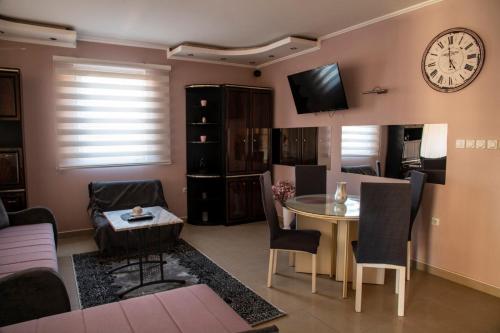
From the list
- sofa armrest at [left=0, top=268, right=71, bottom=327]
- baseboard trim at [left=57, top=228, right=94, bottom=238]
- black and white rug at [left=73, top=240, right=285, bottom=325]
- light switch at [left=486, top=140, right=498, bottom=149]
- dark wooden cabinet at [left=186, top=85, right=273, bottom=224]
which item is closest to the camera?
sofa armrest at [left=0, top=268, right=71, bottom=327]

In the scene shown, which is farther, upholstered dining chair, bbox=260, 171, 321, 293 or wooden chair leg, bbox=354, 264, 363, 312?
upholstered dining chair, bbox=260, 171, 321, 293

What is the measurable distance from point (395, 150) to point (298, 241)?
160 centimetres

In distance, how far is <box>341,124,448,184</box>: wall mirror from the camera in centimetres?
356

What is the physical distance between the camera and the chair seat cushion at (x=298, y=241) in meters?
3.23

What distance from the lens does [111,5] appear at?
3.71 m

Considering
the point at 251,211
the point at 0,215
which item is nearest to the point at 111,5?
the point at 0,215

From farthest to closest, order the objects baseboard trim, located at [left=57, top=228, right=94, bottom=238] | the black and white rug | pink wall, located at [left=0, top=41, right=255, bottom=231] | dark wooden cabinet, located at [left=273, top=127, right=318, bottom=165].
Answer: dark wooden cabinet, located at [left=273, top=127, right=318, bottom=165], baseboard trim, located at [left=57, top=228, right=94, bottom=238], pink wall, located at [left=0, top=41, right=255, bottom=231], the black and white rug

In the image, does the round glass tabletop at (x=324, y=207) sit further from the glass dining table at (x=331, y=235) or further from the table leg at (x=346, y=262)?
the table leg at (x=346, y=262)

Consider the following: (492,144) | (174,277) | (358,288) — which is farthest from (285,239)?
(492,144)

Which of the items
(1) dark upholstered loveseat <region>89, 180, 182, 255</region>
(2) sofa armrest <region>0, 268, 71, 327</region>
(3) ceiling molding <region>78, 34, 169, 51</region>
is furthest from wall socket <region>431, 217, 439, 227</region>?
(3) ceiling molding <region>78, 34, 169, 51</region>

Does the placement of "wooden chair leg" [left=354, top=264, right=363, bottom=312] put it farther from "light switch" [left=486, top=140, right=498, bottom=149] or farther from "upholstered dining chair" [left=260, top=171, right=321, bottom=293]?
"light switch" [left=486, top=140, right=498, bottom=149]

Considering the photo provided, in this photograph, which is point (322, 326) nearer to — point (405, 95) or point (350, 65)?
point (405, 95)

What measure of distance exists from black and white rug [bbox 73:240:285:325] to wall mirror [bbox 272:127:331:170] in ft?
7.03

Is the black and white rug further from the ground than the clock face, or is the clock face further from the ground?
the clock face
